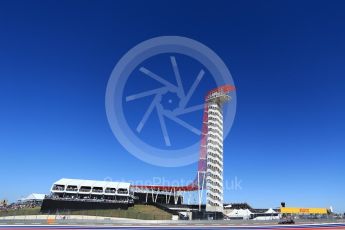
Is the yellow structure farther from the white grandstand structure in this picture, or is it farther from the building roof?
the building roof

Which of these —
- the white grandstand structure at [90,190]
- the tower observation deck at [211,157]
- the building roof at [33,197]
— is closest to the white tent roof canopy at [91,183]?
the white grandstand structure at [90,190]

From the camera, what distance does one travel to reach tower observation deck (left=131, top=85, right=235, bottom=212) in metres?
124

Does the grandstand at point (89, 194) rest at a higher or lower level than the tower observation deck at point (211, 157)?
lower

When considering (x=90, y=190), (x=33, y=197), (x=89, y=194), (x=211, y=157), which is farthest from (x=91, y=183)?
(x=33, y=197)

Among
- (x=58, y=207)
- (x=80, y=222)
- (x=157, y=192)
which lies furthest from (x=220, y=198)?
(x=80, y=222)

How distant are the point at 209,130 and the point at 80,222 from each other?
81.0 metres

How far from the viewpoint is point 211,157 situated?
12556cm

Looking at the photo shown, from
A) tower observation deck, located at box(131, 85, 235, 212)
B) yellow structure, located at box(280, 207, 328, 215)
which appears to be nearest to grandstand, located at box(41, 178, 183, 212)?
tower observation deck, located at box(131, 85, 235, 212)

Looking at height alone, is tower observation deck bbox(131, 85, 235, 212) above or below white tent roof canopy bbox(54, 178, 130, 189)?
above

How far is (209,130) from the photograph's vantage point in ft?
425

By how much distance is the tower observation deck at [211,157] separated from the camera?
123750 millimetres

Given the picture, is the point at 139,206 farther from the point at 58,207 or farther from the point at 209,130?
the point at 209,130

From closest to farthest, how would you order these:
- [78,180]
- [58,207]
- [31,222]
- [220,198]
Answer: [31,222]
[58,207]
[78,180]
[220,198]

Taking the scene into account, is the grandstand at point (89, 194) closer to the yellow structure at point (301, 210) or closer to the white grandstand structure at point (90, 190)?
the white grandstand structure at point (90, 190)
